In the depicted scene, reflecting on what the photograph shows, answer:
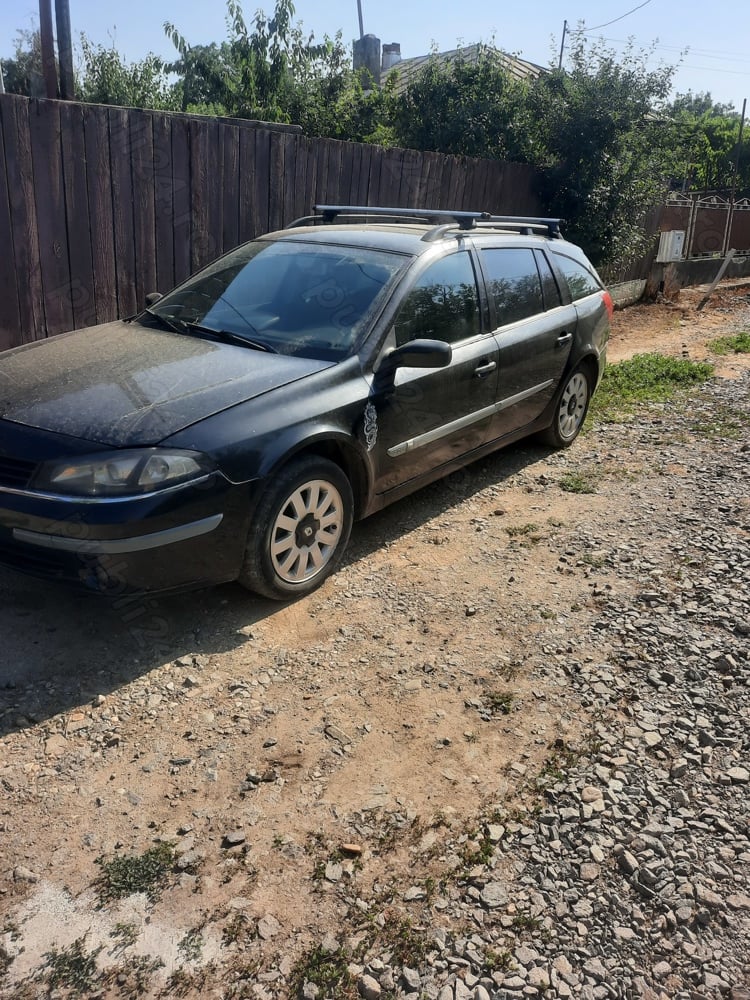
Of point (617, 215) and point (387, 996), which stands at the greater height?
point (617, 215)

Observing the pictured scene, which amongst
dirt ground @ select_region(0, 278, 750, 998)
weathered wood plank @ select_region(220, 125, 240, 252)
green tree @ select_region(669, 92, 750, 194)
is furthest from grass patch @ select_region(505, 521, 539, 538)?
green tree @ select_region(669, 92, 750, 194)

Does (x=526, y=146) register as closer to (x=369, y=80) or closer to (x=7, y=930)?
(x=369, y=80)

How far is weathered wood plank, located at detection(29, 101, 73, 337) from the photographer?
18.8 feet

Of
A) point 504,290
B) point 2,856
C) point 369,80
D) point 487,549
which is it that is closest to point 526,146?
point 369,80

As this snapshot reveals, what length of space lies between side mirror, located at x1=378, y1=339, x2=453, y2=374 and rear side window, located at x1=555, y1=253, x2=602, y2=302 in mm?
2388

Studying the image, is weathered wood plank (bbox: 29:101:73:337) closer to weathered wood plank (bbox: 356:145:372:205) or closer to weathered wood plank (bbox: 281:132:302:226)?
weathered wood plank (bbox: 281:132:302:226)

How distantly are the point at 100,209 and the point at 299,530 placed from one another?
3780 millimetres

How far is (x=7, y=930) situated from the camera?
2.29 metres

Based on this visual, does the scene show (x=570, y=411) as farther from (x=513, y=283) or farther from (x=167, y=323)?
(x=167, y=323)

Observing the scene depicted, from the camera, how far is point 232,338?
434cm

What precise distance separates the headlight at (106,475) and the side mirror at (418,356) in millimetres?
1424

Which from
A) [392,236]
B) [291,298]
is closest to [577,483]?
[392,236]

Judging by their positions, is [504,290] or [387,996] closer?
[387,996]

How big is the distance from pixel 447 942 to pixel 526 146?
1130cm
